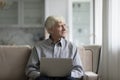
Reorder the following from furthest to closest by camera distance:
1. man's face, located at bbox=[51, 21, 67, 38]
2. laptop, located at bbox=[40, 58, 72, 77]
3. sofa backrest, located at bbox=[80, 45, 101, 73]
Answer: sofa backrest, located at bbox=[80, 45, 101, 73] → man's face, located at bbox=[51, 21, 67, 38] → laptop, located at bbox=[40, 58, 72, 77]

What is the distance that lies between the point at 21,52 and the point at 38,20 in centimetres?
219

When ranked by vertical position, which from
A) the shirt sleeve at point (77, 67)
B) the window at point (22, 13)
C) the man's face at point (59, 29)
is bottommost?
the shirt sleeve at point (77, 67)

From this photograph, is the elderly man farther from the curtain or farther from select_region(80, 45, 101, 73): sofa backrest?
the curtain

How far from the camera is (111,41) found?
3064 mm

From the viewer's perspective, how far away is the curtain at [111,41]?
289 cm

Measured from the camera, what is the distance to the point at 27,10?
470 centimetres

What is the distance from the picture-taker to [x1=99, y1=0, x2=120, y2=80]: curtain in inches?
114

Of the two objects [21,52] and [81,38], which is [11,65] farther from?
[81,38]

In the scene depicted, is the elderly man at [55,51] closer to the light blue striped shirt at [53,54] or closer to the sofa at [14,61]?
the light blue striped shirt at [53,54]

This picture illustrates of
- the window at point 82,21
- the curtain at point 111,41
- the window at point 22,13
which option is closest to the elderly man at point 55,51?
the curtain at point 111,41

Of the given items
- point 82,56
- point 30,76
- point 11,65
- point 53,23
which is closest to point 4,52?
point 11,65

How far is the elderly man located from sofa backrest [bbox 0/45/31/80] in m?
0.14

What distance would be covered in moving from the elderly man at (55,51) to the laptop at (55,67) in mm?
107

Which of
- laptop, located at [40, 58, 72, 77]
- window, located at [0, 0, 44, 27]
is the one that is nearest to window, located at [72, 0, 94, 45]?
window, located at [0, 0, 44, 27]
